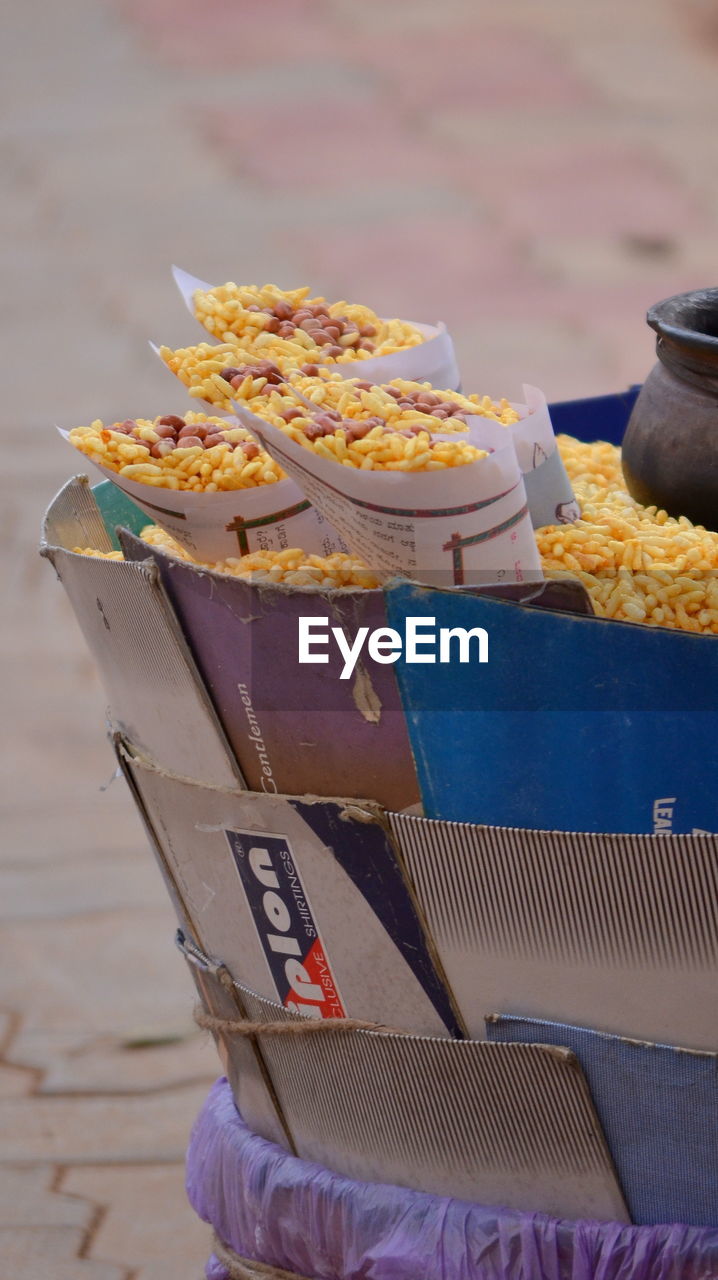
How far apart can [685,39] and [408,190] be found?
1.81 m

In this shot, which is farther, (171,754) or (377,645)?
(171,754)

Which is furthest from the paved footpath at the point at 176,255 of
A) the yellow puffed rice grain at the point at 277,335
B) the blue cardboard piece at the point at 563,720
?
the yellow puffed rice grain at the point at 277,335

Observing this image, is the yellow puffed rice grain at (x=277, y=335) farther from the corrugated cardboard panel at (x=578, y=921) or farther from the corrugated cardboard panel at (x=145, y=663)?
the corrugated cardboard panel at (x=578, y=921)

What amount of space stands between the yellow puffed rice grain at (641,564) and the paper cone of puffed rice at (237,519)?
170 millimetres

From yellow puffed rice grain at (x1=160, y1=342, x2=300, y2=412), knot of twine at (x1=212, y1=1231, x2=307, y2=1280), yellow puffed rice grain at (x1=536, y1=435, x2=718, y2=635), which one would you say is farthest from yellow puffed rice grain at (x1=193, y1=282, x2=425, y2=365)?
knot of twine at (x1=212, y1=1231, x2=307, y2=1280)

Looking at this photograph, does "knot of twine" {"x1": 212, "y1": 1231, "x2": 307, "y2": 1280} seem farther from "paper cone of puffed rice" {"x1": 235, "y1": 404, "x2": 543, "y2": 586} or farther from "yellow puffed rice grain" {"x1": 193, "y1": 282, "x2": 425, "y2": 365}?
"yellow puffed rice grain" {"x1": 193, "y1": 282, "x2": 425, "y2": 365}

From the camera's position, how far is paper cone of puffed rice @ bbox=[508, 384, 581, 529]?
3.47 ft

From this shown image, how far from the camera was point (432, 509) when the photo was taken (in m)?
0.89

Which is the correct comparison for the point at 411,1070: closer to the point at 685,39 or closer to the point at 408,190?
the point at 408,190

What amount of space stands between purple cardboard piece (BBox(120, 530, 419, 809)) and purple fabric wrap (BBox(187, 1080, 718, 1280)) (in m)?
0.34

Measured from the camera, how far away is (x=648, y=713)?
837 millimetres

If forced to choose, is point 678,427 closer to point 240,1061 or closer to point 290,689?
point 290,689

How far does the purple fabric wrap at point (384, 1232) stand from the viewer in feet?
3.16

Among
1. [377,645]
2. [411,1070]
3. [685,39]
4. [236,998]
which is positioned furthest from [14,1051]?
[685,39]
